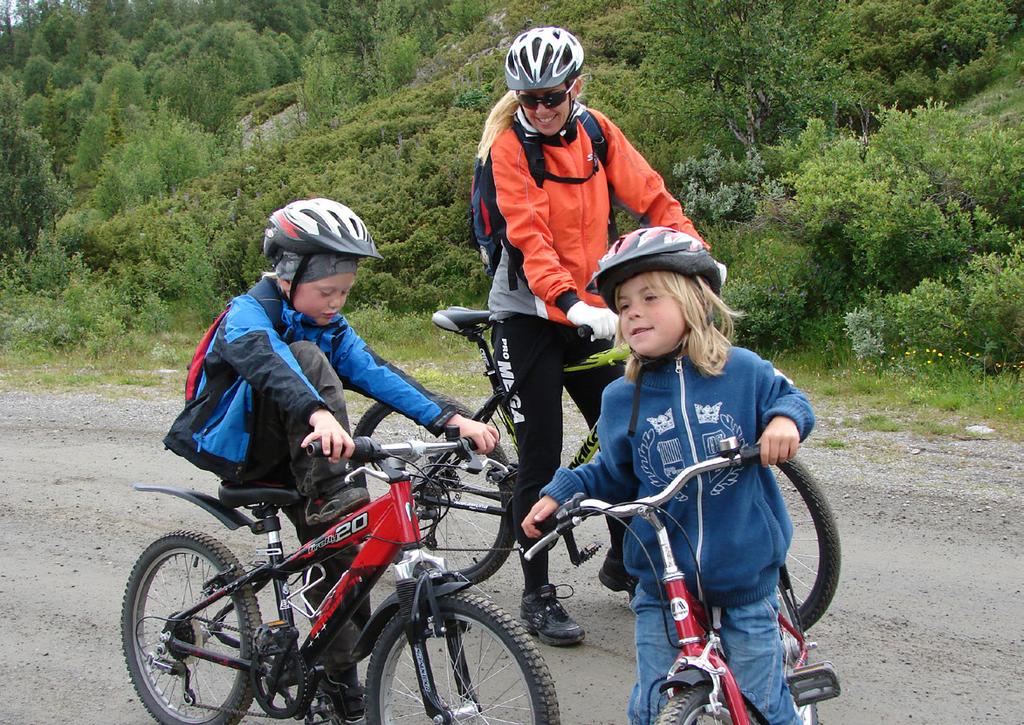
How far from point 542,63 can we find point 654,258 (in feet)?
4.98

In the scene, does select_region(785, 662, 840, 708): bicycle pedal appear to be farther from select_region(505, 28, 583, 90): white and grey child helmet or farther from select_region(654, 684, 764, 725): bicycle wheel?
select_region(505, 28, 583, 90): white and grey child helmet

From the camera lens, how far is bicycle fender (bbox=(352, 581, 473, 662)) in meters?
3.11

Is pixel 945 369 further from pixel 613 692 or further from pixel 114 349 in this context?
pixel 114 349

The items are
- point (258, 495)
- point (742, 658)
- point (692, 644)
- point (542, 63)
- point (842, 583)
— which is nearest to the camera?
point (692, 644)

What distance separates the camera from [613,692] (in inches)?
158

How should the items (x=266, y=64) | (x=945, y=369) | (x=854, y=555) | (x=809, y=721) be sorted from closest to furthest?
(x=809, y=721), (x=854, y=555), (x=945, y=369), (x=266, y=64)

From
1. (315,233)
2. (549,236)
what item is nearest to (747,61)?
(549,236)

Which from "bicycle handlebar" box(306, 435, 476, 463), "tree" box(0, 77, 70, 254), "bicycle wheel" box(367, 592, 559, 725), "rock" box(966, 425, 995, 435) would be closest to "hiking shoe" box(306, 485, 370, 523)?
"bicycle handlebar" box(306, 435, 476, 463)

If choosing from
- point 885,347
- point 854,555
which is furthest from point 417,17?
point 854,555

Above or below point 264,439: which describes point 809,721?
below

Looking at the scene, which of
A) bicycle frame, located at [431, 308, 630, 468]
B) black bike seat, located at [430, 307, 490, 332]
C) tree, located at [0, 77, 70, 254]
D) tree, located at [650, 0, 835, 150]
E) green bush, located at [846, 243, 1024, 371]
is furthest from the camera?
tree, located at [0, 77, 70, 254]

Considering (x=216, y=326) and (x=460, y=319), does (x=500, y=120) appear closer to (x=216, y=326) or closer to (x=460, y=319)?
(x=460, y=319)

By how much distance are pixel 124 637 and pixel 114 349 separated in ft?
36.4

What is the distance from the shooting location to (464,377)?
10.4 m
